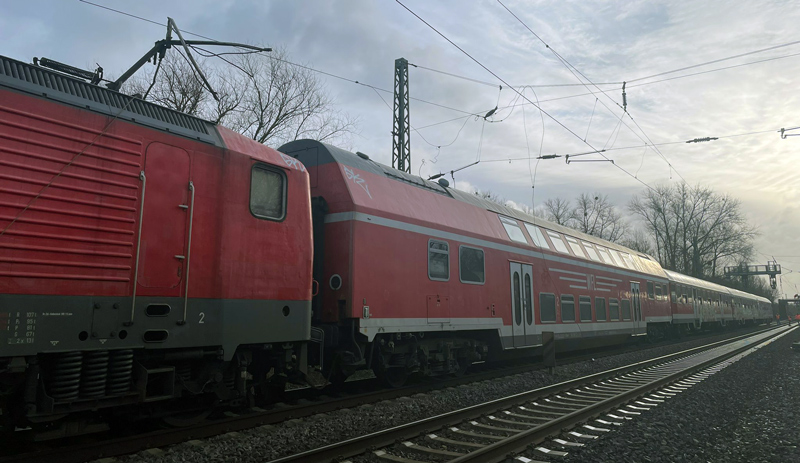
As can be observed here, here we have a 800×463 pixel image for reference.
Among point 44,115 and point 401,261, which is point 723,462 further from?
point 44,115

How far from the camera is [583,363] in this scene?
46.5ft

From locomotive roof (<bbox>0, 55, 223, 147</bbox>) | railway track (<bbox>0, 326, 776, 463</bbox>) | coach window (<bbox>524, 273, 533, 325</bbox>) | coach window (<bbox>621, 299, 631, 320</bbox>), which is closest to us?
locomotive roof (<bbox>0, 55, 223, 147</bbox>)

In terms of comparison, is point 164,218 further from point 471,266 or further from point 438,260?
point 471,266

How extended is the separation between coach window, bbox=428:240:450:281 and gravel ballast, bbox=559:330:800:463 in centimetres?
411

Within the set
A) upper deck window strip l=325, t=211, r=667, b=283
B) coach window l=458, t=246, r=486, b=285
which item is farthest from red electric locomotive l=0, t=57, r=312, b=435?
coach window l=458, t=246, r=486, b=285

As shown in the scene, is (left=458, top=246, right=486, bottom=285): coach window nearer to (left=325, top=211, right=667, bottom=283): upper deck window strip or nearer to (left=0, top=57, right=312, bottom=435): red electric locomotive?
(left=325, top=211, right=667, bottom=283): upper deck window strip

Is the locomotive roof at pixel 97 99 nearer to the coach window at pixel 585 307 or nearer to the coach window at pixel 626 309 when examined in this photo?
the coach window at pixel 585 307

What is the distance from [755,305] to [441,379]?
185 feet

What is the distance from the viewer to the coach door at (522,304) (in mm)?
12078

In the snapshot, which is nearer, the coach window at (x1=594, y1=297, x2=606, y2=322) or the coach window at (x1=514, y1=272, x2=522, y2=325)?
the coach window at (x1=514, y1=272, x2=522, y2=325)

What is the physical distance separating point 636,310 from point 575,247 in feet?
18.5

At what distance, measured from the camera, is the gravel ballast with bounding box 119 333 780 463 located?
17.0 ft

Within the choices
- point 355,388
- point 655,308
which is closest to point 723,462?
point 355,388

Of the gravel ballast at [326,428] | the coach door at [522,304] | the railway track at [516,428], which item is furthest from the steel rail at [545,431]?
the coach door at [522,304]
